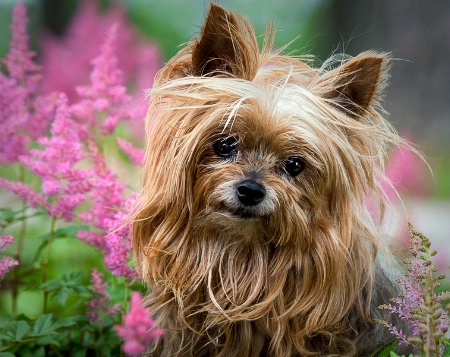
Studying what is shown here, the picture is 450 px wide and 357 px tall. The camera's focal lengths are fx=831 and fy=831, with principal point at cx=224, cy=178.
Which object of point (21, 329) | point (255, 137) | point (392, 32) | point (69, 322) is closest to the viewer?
point (255, 137)

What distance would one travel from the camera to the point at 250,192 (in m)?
2.30

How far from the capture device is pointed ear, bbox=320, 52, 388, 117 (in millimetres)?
2494

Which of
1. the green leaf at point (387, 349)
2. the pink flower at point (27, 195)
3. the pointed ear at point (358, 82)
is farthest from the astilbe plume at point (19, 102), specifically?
the green leaf at point (387, 349)

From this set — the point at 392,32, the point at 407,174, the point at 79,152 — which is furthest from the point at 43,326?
the point at 392,32

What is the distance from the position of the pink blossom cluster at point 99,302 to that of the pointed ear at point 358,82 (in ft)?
3.33

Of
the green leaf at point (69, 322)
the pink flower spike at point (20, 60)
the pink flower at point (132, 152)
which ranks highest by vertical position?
the pink flower spike at point (20, 60)

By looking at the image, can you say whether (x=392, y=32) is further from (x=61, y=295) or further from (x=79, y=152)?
(x=61, y=295)

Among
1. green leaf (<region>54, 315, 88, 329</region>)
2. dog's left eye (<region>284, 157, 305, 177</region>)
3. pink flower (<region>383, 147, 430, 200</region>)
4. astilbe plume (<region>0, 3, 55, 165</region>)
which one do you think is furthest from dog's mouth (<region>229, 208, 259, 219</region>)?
pink flower (<region>383, 147, 430, 200</region>)

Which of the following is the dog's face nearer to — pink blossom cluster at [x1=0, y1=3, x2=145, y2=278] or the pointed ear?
the pointed ear

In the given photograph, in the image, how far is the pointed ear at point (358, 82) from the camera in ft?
8.18

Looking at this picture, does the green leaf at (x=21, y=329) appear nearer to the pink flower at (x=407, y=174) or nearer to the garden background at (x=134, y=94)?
the garden background at (x=134, y=94)

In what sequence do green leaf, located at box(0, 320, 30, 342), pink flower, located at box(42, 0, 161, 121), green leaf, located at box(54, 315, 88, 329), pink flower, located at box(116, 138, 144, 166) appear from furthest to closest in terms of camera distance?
1. pink flower, located at box(42, 0, 161, 121)
2. pink flower, located at box(116, 138, 144, 166)
3. green leaf, located at box(54, 315, 88, 329)
4. green leaf, located at box(0, 320, 30, 342)

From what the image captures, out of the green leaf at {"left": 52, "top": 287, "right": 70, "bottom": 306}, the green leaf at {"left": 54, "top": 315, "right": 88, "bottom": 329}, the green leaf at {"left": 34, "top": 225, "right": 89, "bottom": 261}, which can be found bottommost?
the green leaf at {"left": 54, "top": 315, "right": 88, "bottom": 329}

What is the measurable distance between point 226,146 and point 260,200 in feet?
0.72
